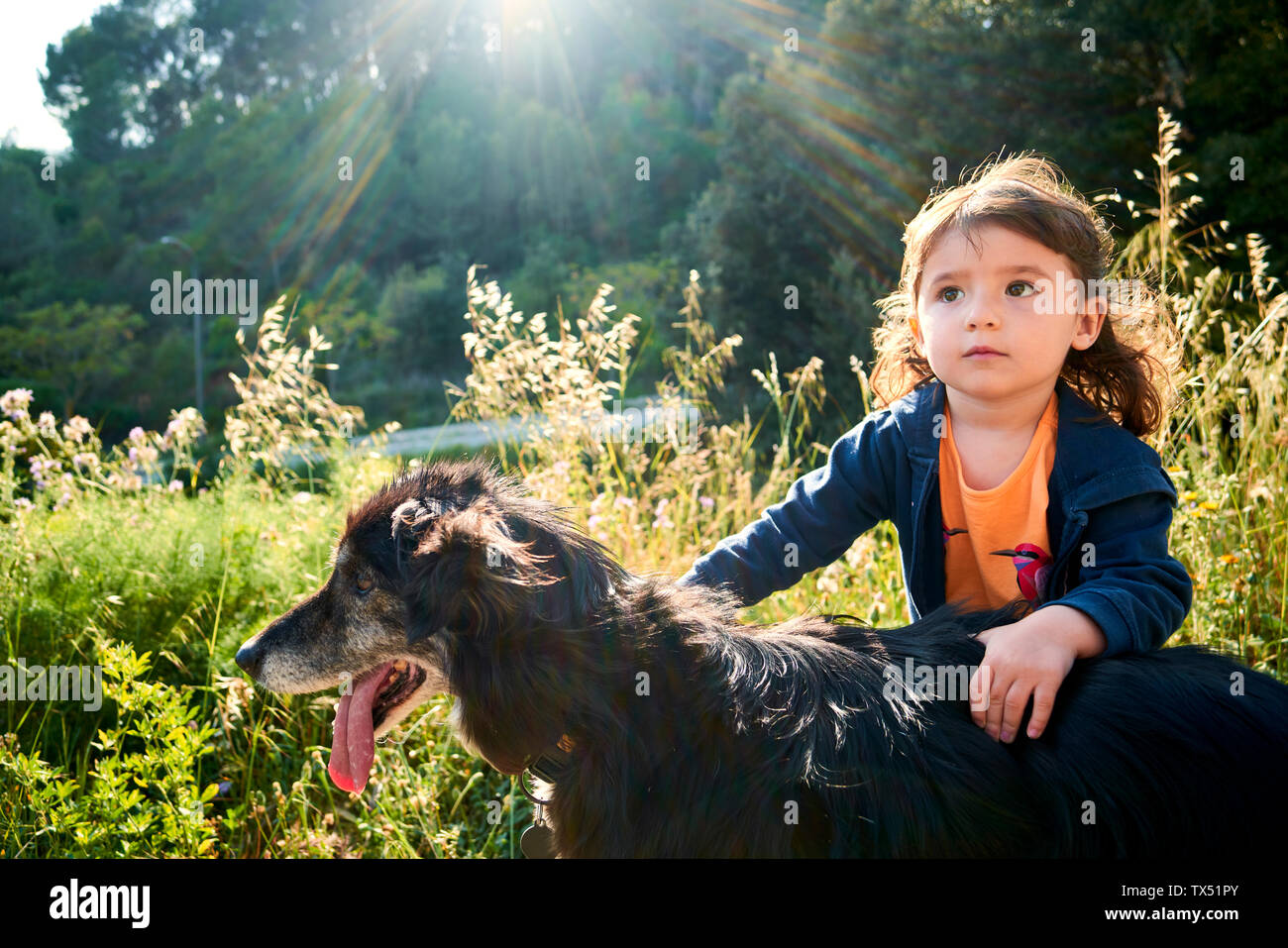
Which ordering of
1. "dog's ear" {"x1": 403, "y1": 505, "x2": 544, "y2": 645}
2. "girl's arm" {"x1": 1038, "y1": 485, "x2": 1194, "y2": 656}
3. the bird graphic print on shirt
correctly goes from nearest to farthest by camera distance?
1. "dog's ear" {"x1": 403, "y1": 505, "x2": 544, "y2": 645}
2. "girl's arm" {"x1": 1038, "y1": 485, "x2": 1194, "y2": 656}
3. the bird graphic print on shirt

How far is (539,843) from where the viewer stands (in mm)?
2285

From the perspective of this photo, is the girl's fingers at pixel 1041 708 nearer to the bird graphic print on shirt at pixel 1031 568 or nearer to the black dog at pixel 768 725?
the black dog at pixel 768 725

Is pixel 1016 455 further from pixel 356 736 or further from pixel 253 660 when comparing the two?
pixel 253 660

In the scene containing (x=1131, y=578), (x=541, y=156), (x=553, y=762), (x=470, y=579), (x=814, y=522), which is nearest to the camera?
(x=470, y=579)

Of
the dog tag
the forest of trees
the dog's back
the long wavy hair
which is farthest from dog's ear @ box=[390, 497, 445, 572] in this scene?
the forest of trees

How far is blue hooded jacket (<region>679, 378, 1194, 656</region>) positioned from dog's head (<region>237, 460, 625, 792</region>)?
57cm

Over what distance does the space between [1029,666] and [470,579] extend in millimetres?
1205

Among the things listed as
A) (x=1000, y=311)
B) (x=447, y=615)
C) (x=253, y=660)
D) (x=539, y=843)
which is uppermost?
(x=1000, y=311)

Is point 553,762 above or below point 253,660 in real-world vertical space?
below

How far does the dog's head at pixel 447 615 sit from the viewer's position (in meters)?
2.02

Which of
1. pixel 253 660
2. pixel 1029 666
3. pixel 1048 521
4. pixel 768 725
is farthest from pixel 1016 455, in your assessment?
pixel 253 660

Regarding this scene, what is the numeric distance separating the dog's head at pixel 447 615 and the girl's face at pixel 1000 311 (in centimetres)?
108

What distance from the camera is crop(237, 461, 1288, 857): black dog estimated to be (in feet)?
6.29

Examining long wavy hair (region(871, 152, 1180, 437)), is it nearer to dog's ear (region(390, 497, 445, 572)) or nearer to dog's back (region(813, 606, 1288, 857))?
dog's back (region(813, 606, 1288, 857))
